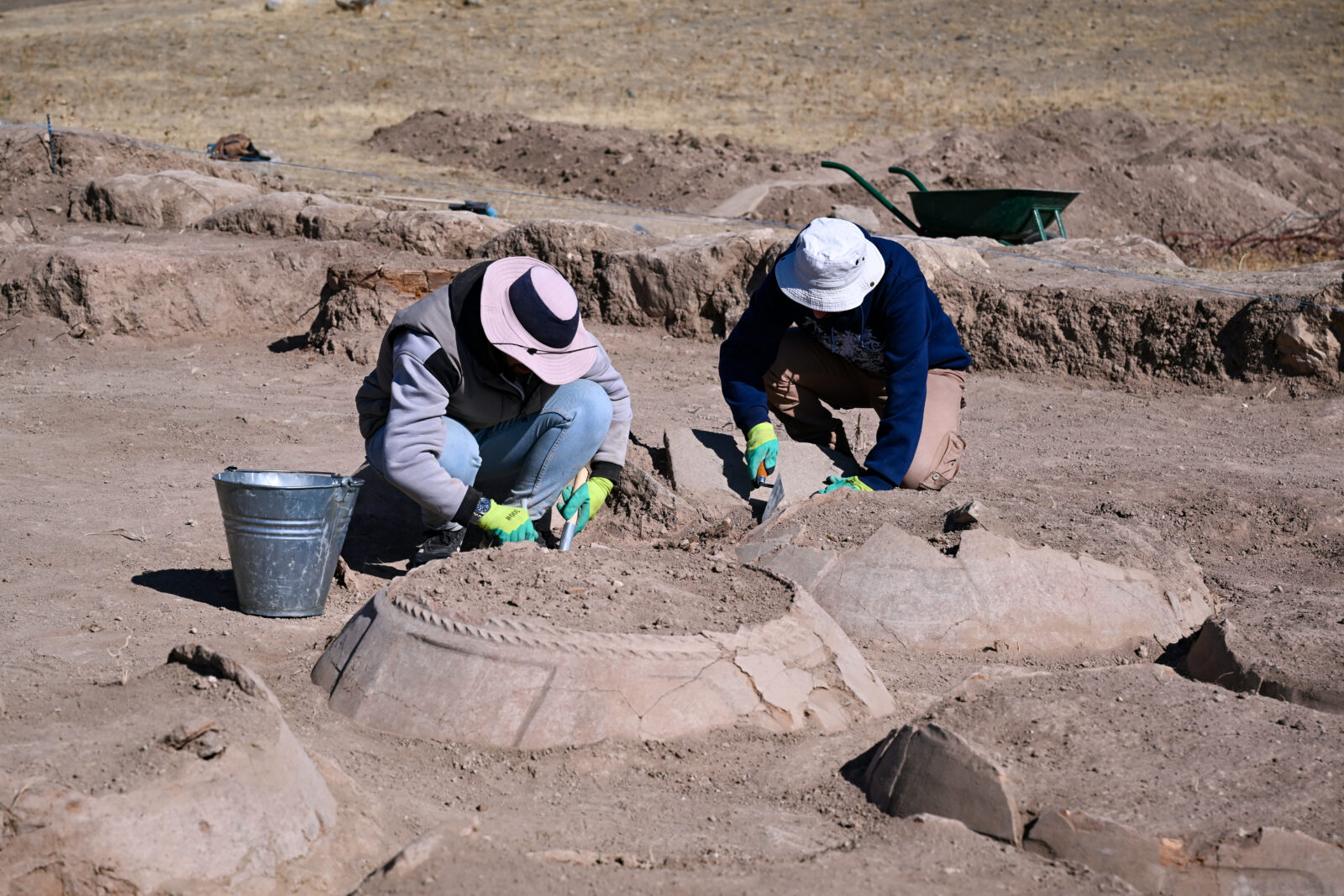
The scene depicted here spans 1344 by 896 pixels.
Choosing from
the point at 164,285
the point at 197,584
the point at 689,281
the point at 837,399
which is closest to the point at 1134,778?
the point at 837,399

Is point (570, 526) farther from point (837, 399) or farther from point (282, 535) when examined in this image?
point (837, 399)

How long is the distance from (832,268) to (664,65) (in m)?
18.7

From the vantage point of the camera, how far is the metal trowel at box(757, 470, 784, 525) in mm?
4035

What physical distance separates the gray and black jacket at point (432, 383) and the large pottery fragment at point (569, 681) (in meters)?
0.72

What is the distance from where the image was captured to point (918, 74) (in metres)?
21.2

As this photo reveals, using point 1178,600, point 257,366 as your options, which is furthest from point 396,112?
point 1178,600

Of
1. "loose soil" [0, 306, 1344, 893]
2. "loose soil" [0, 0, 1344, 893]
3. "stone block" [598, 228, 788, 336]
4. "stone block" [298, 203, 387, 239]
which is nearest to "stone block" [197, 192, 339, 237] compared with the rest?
"stone block" [298, 203, 387, 239]

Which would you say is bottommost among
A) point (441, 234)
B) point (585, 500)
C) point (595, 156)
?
point (595, 156)

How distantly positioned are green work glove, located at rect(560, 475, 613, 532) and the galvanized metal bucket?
2.46ft

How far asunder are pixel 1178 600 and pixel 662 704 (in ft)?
6.13

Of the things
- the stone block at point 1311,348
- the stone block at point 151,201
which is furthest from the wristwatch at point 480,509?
the stone block at point 151,201

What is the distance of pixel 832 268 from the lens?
4008 millimetres

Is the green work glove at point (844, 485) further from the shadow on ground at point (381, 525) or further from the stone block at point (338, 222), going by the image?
the stone block at point (338, 222)

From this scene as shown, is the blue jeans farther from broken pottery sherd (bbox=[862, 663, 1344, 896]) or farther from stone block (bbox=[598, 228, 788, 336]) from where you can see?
stone block (bbox=[598, 228, 788, 336])
